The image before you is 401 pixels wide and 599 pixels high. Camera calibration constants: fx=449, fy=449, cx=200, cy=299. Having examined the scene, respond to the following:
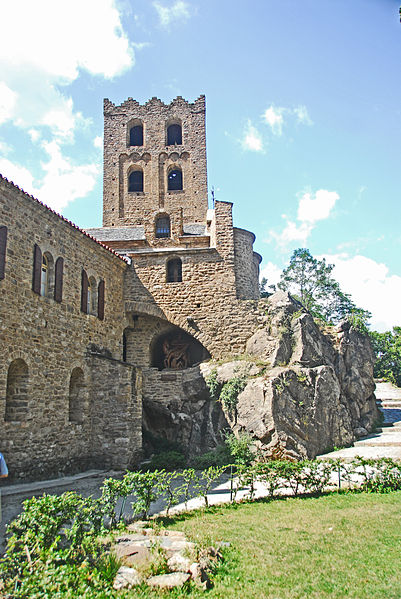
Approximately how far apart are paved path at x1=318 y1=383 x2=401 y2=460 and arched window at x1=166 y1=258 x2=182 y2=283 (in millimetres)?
10052

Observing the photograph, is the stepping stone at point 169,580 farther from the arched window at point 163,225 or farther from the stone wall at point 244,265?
the arched window at point 163,225

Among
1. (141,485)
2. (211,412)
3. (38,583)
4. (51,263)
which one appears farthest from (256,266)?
(38,583)

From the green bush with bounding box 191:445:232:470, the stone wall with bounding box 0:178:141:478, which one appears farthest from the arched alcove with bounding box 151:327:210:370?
the green bush with bounding box 191:445:232:470

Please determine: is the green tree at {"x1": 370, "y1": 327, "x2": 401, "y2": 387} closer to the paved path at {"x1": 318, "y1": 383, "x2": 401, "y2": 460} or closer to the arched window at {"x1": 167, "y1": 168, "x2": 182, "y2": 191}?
the paved path at {"x1": 318, "y1": 383, "x2": 401, "y2": 460}

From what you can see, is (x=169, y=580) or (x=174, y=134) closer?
(x=169, y=580)

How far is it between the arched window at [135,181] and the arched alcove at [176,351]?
46.2ft

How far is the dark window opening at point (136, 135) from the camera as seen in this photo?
3284 cm

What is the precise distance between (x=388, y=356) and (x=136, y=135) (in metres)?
26.3

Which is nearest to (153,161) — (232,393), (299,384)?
(232,393)

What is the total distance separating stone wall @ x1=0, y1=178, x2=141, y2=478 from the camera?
41.9 feet

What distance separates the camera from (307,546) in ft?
24.4

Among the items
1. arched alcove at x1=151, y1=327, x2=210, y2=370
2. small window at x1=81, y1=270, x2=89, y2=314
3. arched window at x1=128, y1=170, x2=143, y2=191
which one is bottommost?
arched alcove at x1=151, y1=327, x2=210, y2=370

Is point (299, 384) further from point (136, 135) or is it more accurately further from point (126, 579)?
point (136, 135)

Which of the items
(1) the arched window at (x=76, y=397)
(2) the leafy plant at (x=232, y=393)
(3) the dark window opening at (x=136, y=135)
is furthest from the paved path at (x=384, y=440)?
(3) the dark window opening at (x=136, y=135)
